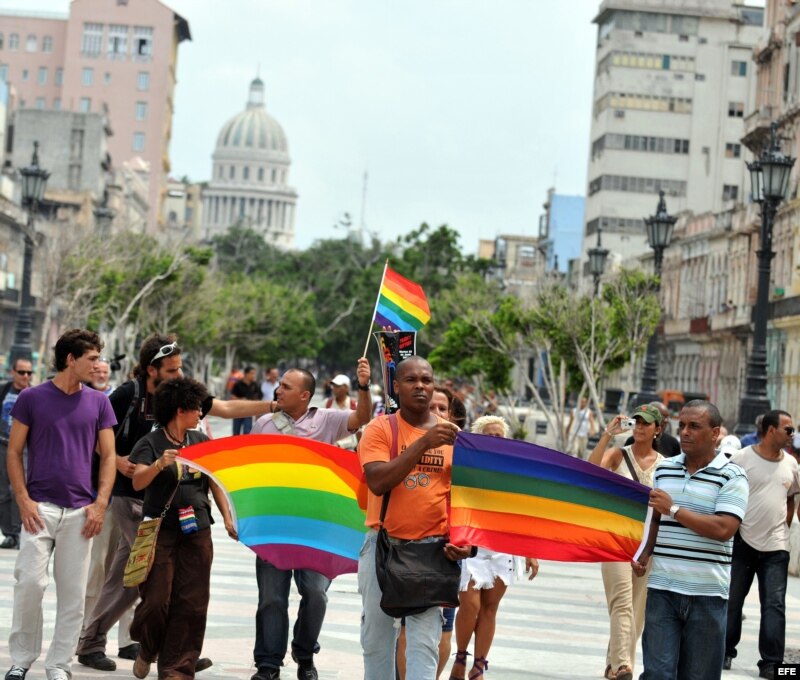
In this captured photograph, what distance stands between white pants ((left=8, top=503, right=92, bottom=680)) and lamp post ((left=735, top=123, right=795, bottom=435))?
15.8 m

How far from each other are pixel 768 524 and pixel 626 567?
1475mm

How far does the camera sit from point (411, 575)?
802 centimetres

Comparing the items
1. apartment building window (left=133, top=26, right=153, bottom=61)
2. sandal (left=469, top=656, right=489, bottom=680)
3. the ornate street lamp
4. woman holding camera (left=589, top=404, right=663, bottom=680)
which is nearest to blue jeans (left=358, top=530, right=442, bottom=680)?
sandal (left=469, top=656, right=489, bottom=680)

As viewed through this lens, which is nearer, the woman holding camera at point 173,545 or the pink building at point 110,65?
the woman holding camera at point 173,545

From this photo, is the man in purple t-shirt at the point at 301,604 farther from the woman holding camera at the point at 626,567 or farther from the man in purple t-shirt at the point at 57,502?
the woman holding camera at the point at 626,567

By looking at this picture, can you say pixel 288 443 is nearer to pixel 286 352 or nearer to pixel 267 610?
pixel 267 610

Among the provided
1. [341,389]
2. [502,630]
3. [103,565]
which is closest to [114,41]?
[341,389]

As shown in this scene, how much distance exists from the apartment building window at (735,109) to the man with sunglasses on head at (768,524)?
3400 inches

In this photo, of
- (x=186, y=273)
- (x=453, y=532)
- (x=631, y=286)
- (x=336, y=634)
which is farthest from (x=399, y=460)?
(x=186, y=273)

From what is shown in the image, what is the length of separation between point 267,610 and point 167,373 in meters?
1.49

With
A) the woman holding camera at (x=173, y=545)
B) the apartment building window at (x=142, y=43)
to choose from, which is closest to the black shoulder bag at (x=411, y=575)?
the woman holding camera at (x=173, y=545)

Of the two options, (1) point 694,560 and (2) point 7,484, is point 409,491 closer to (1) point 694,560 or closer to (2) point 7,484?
(1) point 694,560

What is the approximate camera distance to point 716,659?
8188mm

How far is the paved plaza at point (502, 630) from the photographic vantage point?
10.9 m
